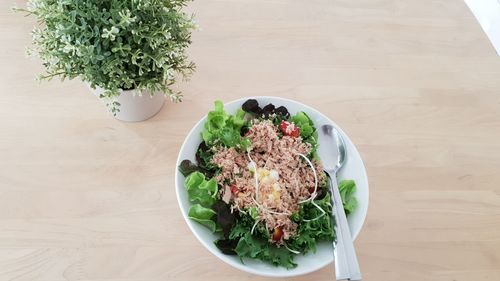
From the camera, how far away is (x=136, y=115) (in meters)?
0.71

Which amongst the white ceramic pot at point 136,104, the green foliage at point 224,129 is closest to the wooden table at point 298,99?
the white ceramic pot at point 136,104

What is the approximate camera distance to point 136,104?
0.68 m

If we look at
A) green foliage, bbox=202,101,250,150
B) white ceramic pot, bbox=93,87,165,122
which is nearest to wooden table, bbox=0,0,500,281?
white ceramic pot, bbox=93,87,165,122

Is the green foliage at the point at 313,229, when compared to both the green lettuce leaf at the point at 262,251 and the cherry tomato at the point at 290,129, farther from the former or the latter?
the cherry tomato at the point at 290,129

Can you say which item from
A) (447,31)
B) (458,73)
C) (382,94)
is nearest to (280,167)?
(382,94)

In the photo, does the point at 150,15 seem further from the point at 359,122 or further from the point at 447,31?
the point at 447,31

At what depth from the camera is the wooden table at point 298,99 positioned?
0.61 meters

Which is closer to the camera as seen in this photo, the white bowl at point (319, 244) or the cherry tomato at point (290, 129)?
the white bowl at point (319, 244)

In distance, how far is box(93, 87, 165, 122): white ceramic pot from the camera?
64 cm

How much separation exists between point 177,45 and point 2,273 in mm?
442

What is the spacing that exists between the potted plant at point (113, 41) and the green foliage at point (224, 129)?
8 cm

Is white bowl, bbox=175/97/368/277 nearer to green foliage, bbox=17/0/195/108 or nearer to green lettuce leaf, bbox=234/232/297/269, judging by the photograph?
green lettuce leaf, bbox=234/232/297/269

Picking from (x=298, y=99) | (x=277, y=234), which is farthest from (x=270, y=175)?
(x=298, y=99)

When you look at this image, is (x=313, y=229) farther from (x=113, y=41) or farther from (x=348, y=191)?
(x=113, y=41)
